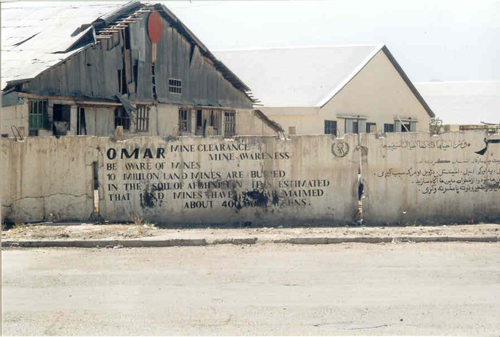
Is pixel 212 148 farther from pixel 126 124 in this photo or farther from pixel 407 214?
pixel 126 124

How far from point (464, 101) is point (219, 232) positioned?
42997 millimetres

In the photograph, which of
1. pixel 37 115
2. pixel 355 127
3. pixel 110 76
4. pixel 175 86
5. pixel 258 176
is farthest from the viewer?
pixel 355 127

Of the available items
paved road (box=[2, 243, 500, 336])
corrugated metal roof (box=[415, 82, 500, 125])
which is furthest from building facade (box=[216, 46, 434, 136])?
paved road (box=[2, 243, 500, 336])

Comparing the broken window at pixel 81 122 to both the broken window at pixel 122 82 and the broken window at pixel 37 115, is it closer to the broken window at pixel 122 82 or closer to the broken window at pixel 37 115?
the broken window at pixel 37 115

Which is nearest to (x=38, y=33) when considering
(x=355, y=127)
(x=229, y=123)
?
(x=229, y=123)

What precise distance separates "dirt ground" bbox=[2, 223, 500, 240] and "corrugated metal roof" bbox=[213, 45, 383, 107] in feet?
68.7

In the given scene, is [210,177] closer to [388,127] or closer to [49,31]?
[49,31]

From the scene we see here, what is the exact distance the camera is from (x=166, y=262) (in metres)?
10.4

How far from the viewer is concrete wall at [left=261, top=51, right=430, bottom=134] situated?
112 feet

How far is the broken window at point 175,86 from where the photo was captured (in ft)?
96.5

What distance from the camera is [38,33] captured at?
25500mm

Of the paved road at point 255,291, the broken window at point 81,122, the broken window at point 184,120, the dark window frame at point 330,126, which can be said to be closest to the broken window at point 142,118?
the broken window at point 184,120

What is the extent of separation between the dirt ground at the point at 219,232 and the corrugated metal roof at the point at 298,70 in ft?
68.7

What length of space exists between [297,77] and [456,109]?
18.1 meters
